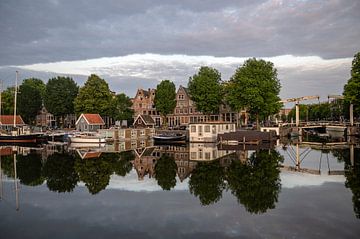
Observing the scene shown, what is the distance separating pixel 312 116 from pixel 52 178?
6178 inches

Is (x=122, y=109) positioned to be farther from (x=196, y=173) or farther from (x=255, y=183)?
(x=255, y=183)

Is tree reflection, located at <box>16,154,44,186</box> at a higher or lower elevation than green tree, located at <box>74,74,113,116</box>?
lower

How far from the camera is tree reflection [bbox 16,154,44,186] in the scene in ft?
89.9

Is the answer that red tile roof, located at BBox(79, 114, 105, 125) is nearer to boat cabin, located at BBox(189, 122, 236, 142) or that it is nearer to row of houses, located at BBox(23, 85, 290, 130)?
row of houses, located at BBox(23, 85, 290, 130)

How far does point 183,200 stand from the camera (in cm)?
2033

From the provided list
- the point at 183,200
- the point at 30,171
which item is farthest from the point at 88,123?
the point at 183,200

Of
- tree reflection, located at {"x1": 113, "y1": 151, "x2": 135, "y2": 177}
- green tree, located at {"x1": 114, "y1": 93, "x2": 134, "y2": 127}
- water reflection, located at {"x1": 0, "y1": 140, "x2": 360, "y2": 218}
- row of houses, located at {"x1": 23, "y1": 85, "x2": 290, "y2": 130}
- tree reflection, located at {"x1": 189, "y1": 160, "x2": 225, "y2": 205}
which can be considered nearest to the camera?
tree reflection, located at {"x1": 189, "y1": 160, "x2": 225, "y2": 205}

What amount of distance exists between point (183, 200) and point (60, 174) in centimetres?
1464

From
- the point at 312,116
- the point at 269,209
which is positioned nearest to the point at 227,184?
the point at 269,209

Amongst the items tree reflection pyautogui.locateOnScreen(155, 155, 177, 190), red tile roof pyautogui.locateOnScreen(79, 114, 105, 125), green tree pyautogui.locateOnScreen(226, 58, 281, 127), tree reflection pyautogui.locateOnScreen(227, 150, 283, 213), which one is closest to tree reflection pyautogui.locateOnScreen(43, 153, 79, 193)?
tree reflection pyautogui.locateOnScreen(155, 155, 177, 190)

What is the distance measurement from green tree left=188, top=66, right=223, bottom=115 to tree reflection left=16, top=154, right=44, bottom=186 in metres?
48.6

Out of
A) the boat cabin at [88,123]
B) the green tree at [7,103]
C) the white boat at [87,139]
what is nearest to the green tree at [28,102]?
the green tree at [7,103]

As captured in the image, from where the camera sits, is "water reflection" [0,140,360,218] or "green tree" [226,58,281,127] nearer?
"water reflection" [0,140,360,218]

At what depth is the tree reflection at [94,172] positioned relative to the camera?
25402 mm
